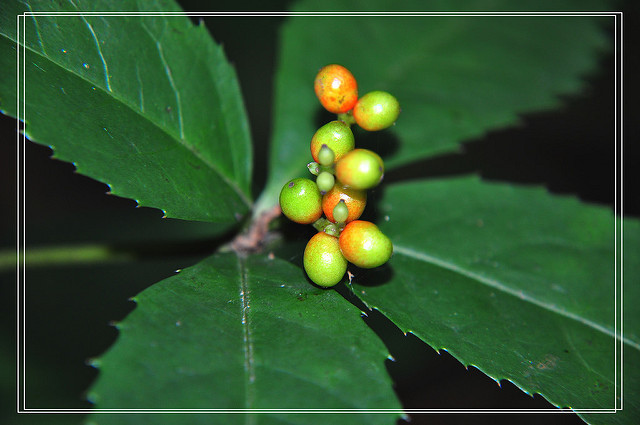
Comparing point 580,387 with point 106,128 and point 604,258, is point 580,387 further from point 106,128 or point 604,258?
point 106,128

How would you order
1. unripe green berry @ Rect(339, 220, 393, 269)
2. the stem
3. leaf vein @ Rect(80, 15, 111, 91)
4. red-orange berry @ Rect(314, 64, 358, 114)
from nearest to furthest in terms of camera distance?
unripe green berry @ Rect(339, 220, 393, 269) → red-orange berry @ Rect(314, 64, 358, 114) → leaf vein @ Rect(80, 15, 111, 91) → the stem

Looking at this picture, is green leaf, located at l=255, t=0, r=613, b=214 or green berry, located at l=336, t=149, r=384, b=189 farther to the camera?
green leaf, located at l=255, t=0, r=613, b=214

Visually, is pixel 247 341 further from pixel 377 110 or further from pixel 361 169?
pixel 377 110

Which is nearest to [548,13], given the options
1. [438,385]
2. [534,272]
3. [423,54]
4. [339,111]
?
[423,54]

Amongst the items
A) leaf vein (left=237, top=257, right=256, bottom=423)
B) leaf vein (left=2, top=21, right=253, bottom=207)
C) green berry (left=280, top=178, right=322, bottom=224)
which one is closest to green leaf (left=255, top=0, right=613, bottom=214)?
leaf vein (left=2, top=21, right=253, bottom=207)

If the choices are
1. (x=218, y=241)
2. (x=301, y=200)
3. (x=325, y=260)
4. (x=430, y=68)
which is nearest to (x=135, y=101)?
(x=218, y=241)

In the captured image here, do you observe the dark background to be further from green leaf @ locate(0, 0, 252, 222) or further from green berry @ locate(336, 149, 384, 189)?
green berry @ locate(336, 149, 384, 189)
